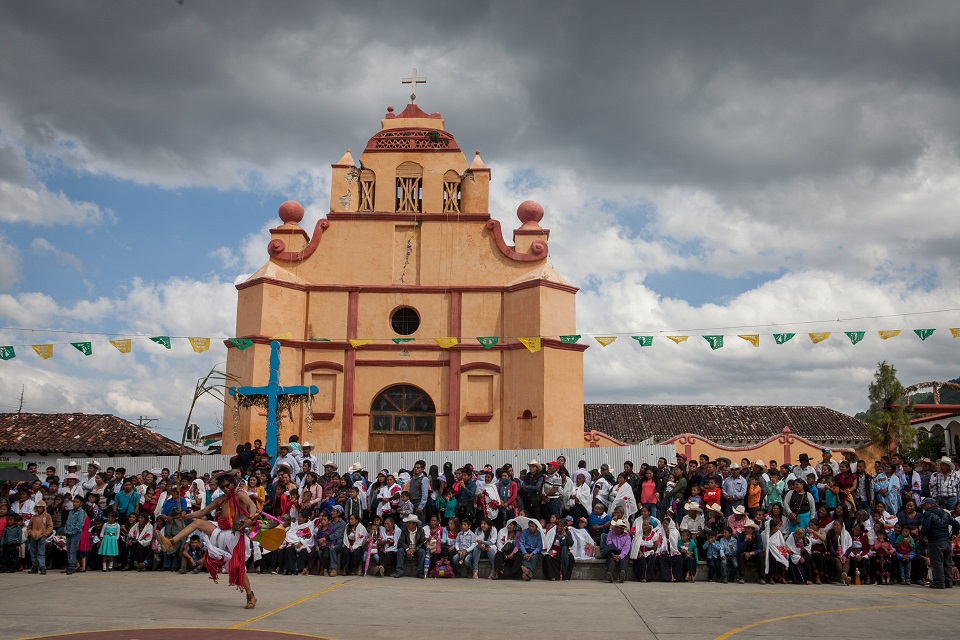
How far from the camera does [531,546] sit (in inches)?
545

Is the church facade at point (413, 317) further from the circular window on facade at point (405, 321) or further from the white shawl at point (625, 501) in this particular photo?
the white shawl at point (625, 501)

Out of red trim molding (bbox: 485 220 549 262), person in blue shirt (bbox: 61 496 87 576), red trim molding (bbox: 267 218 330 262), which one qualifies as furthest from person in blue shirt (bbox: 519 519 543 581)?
red trim molding (bbox: 267 218 330 262)

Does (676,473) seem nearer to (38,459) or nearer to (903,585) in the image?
(903,585)

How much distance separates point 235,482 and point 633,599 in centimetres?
533

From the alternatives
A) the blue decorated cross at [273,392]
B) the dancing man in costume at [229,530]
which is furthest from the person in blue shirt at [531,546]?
the blue decorated cross at [273,392]

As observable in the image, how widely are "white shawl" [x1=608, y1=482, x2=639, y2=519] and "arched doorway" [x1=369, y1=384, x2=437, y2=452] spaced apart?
8.80 metres

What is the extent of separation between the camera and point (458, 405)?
2292 centimetres

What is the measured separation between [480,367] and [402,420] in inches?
101

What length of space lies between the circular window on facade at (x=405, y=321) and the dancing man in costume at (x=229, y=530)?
13.3 metres

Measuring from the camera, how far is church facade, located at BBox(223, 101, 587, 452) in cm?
2242

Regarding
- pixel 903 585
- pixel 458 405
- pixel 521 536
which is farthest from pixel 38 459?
pixel 903 585

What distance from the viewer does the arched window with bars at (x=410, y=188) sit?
24719mm

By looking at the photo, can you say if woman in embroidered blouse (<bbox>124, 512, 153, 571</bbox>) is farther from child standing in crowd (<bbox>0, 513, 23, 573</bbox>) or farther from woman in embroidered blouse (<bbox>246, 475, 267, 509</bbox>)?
woman in embroidered blouse (<bbox>246, 475, 267, 509</bbox>)

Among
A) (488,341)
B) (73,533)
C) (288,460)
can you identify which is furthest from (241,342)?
(73,533)
